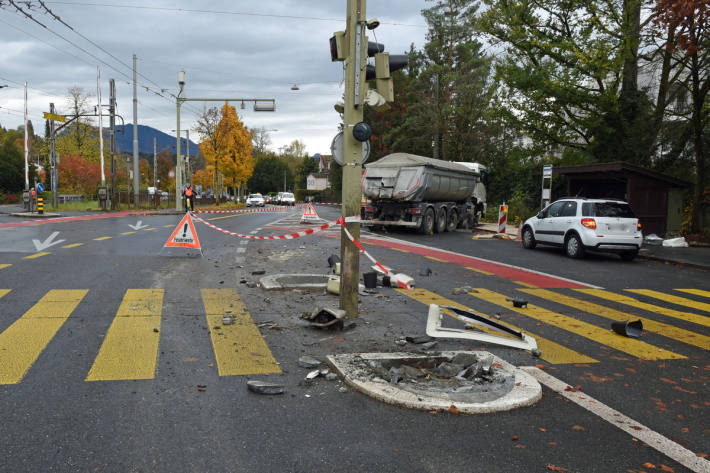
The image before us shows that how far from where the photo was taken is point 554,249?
1788 centimetres

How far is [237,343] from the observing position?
573 cm

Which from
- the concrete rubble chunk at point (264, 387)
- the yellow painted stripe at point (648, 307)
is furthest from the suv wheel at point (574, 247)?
→ the concrete rubble chunk at point (264, 387)

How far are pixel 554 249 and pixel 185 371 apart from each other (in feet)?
50.6

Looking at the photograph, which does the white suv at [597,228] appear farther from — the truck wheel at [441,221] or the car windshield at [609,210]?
the truck wheel at [441,221]

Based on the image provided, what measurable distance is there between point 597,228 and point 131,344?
12681 mm

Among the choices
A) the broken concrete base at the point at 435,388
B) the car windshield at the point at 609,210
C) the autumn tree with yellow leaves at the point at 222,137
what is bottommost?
the broken concrete base at the point at 435,388

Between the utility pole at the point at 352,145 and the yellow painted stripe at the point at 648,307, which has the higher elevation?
the utility pole at the point at 352,145

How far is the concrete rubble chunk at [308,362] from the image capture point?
16.4 ft

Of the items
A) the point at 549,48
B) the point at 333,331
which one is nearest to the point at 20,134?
the point at 549,48

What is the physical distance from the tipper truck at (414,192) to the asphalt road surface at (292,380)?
440 inches

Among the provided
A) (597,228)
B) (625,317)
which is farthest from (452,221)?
(625,317)

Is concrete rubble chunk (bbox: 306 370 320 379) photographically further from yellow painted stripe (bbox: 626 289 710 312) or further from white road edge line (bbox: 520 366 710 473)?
yellow painted stripe (bbox: 626 289 710 312)

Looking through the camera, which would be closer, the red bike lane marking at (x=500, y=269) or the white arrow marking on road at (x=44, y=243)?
the red bike lane marking at (x=500, y=269)

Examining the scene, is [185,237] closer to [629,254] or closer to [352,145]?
[352,145]
